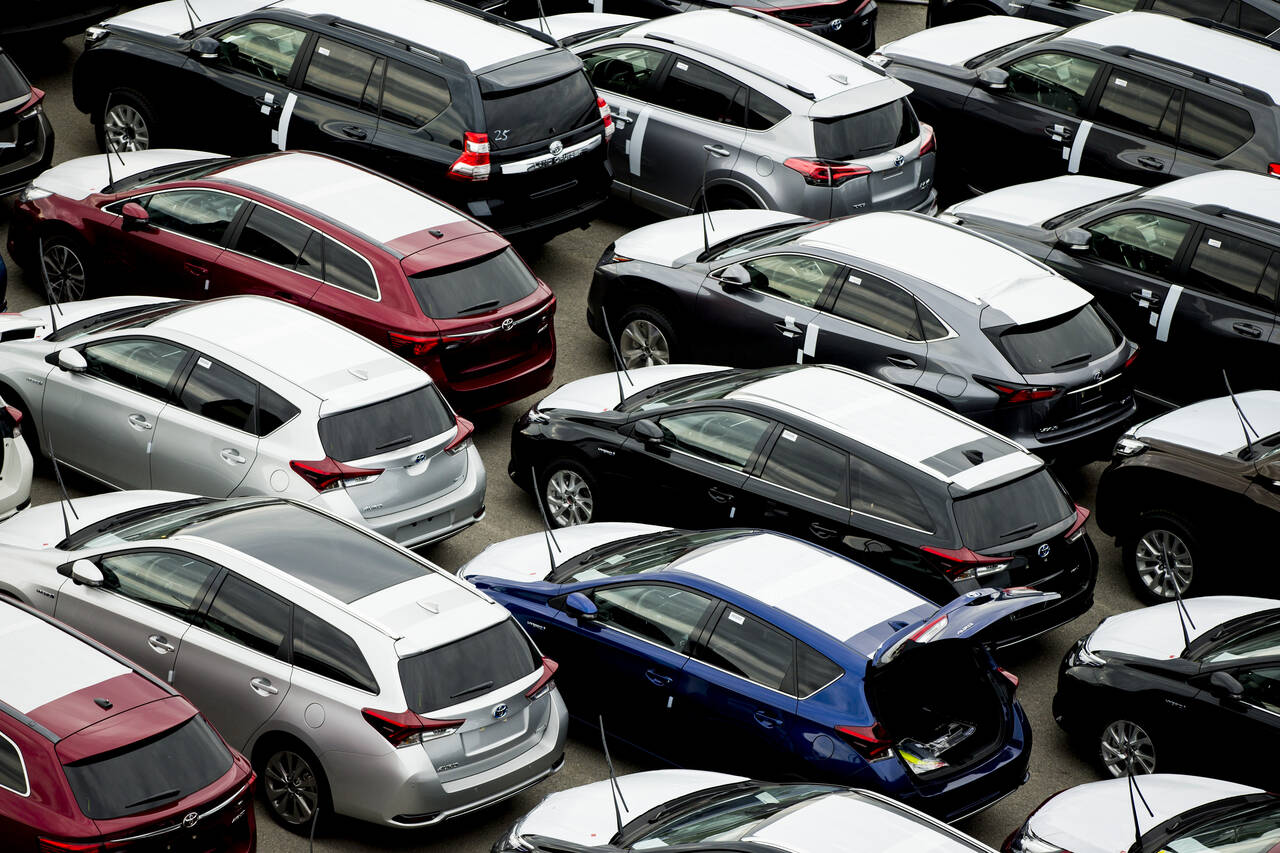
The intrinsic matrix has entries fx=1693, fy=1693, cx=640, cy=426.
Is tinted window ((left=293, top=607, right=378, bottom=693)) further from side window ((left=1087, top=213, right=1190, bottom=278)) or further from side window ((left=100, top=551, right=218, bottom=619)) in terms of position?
side window ((left=1087, top=213, right=1190, bottom=278))

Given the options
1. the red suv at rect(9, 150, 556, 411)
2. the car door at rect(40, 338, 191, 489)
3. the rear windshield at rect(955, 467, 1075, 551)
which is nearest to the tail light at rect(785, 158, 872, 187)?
the red suv at rect(9, 150, 556, 411)

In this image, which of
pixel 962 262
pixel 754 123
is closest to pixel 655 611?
pixel 962 262

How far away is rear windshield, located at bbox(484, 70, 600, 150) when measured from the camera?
14.5m

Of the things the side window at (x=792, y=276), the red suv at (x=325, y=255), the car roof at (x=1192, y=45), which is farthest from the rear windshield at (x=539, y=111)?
the car roof at (x=1192, y=45)

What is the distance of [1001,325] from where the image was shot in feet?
41.5

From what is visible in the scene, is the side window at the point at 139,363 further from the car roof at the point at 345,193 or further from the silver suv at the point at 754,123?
the silver suv at the point at 754,123

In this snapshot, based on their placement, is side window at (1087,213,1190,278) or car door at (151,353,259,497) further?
side window at (1087,213,1190,278)

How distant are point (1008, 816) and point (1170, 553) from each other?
10.2ft

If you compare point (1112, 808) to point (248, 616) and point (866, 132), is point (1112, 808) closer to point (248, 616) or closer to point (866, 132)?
point (248, 616)

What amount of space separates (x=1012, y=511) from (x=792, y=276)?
3218 millimetres

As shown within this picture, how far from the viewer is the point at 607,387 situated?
42.0 ft

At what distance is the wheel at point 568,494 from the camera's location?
12.2 metres

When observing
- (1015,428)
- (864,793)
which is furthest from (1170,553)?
(864,793)

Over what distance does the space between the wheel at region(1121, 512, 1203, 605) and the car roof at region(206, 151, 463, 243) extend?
573 centimetres
